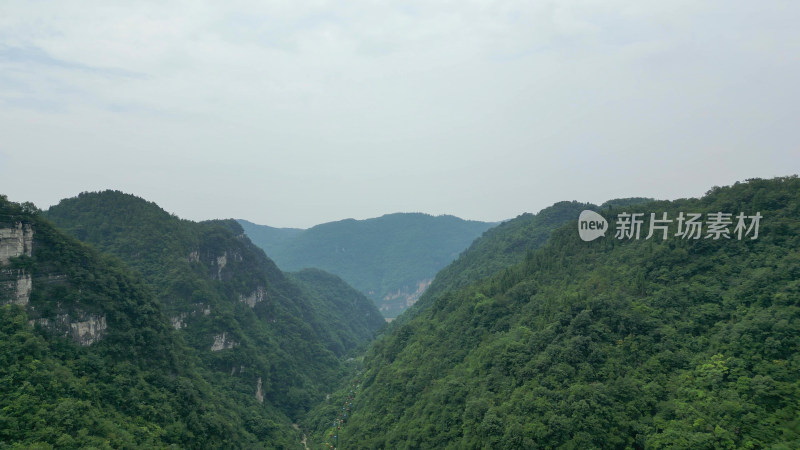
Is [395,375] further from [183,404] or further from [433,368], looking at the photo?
[183,404]

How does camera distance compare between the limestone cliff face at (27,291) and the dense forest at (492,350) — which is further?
the limestone cliff face at (27,291)

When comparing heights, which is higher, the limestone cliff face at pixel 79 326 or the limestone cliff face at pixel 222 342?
the limestone cliff face at pixel 79 326

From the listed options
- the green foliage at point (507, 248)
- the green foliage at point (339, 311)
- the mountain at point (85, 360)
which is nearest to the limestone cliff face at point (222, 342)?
the mountain at point (85, 360)

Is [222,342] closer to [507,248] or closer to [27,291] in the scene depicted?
[27,291]

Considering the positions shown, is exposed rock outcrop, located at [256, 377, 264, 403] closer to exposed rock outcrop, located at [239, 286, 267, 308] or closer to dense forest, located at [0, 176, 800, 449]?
dense forest, located at [0, 176, 800, 449]

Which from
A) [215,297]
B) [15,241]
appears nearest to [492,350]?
[15,241]

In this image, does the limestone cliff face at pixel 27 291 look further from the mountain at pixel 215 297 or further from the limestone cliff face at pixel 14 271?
the mountain at pixel 215 297

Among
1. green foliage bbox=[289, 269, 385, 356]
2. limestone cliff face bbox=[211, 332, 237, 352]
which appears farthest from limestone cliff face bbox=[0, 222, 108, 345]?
green foliage bbox=[289, 269, 385, 356]
